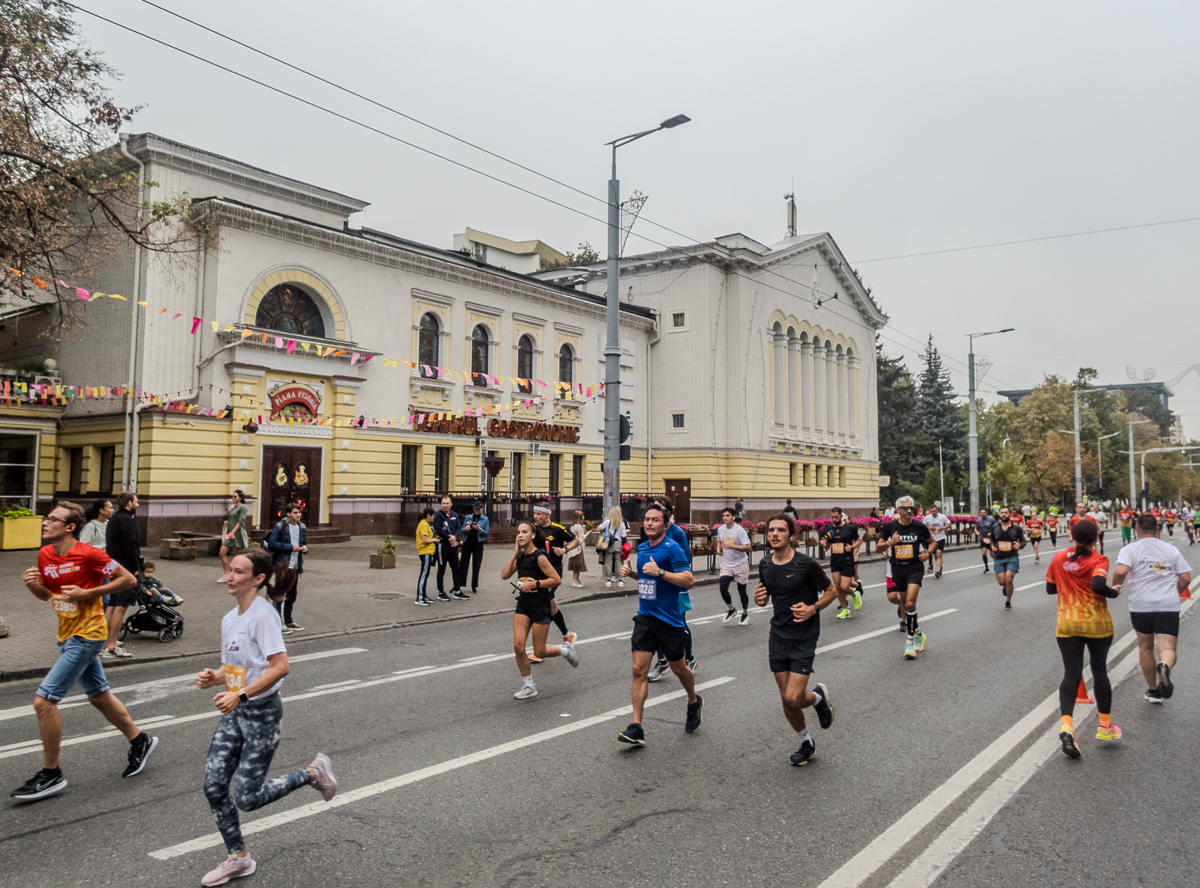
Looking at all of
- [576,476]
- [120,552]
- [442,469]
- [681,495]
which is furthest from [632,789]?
[681,495]

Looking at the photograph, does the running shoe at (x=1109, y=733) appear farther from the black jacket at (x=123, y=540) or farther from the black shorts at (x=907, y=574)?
the black jacket at (x=123, y=540)

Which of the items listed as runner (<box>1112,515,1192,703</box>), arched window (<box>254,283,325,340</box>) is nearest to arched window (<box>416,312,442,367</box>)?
arched window (<box>254,283,325,340</box>)

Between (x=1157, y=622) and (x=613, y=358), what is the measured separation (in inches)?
472

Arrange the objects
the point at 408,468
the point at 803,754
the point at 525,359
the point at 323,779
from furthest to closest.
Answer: the point at 525,359 < the point at 408,468 < the point at 803,754 < the point at 323,779

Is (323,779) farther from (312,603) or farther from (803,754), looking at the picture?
(312,603)

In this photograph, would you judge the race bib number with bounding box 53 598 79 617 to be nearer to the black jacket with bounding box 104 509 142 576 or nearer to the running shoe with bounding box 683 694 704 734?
the black jacket with bounding box 104 509 142 576

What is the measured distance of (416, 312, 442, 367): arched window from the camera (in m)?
29.2

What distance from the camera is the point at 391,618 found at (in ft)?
44.3

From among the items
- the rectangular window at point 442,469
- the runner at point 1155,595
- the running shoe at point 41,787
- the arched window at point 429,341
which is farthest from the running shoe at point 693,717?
the arched window at point 429,341

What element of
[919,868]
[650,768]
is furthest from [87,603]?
[919,868]

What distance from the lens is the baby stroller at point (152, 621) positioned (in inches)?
431

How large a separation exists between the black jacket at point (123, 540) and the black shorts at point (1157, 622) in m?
10.3

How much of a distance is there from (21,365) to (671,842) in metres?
28.2

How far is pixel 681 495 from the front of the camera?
38344mm
